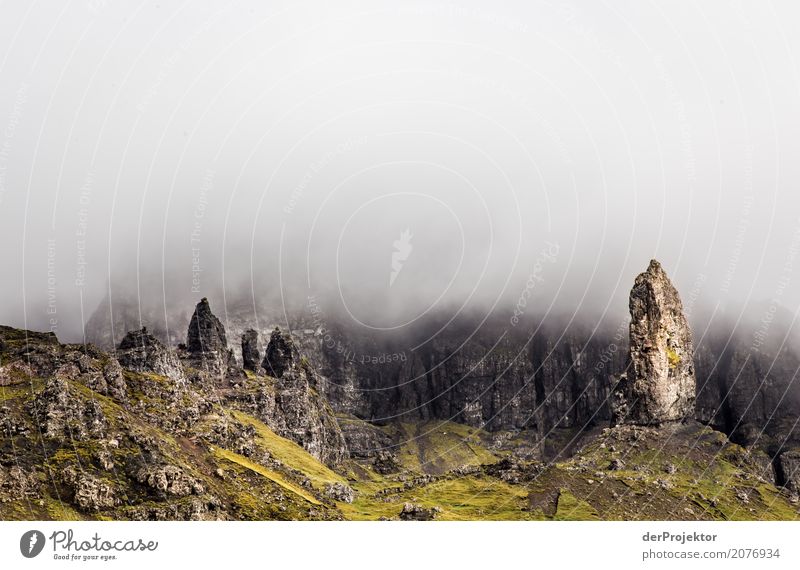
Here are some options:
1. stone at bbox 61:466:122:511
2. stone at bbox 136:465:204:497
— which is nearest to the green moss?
stone at bbox 61:466:122:511

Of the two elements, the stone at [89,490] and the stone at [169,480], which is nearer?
the stone at [89,490]

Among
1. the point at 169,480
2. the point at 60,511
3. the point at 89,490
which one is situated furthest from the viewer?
the point at 169,480

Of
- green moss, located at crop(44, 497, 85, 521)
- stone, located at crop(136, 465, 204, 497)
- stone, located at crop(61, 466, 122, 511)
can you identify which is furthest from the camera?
stone, located at crop(136, 465, 204, 497)

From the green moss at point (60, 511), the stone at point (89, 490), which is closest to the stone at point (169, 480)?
the stone at point (89, 490)

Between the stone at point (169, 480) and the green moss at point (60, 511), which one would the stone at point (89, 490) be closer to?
the green moss at point (60, 511)

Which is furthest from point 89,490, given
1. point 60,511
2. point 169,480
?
point 169,480

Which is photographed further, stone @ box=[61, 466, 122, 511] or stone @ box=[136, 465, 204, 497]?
stone @ box=[136, 465, 204, 497]

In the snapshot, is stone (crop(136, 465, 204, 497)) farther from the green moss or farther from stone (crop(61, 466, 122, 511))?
the green moss

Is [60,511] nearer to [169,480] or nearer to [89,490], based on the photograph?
[89,490]

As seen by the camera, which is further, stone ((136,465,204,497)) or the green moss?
stone ((136,465,204,497))

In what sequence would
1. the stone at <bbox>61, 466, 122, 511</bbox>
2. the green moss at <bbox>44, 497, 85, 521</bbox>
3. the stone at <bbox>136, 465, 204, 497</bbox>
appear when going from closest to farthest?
the green moss at <bbox>44, 497, 85, 521</bbox> → the stone at <bbox>61, 466, 122, 511</bbox> → the stone at <bbox>136, 465, 204, 497</bbox>
